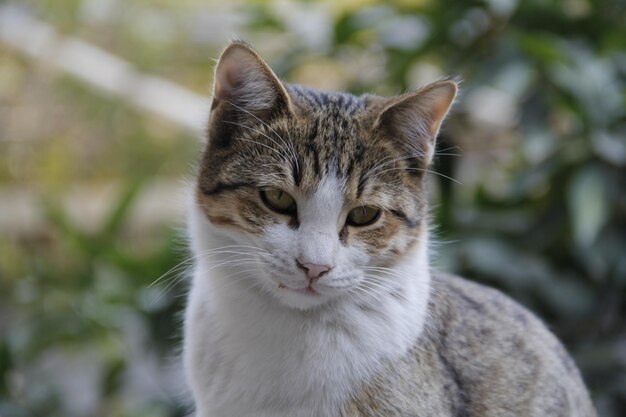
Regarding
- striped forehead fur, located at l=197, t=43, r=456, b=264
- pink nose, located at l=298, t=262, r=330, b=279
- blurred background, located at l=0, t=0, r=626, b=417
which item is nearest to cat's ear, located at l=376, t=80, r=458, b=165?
striped forehead fur, located at l=197, t=43, r=456, b=264

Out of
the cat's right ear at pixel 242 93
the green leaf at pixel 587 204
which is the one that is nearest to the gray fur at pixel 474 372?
the cat's right ear at pixel 242 93

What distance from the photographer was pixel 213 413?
2111 millimetres

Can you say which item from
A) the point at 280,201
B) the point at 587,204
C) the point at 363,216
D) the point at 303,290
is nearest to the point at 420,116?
the point at 363,216

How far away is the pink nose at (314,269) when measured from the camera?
1845 mm

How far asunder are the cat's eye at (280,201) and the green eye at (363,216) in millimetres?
155

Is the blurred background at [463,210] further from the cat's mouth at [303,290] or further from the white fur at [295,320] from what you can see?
the cat's mouth at [303,290]

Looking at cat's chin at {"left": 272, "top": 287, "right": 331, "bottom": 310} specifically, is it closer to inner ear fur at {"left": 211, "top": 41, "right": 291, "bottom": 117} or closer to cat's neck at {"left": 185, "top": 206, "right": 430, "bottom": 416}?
cat's neck at {"left": 185, "top": 206, "right": 430, "bottom": 416}

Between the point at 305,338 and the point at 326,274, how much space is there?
23cm

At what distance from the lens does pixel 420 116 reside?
6.81ft

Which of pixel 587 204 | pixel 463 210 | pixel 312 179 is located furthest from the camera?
pixel 463 210

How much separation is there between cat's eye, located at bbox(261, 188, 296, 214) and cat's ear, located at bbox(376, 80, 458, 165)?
341mm

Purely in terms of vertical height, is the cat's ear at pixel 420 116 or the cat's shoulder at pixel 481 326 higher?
the cat's ear at pixel 420 116

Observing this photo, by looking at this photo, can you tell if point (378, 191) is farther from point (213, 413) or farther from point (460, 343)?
point (213, 413)

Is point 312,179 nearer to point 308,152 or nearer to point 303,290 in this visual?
point 308,152
